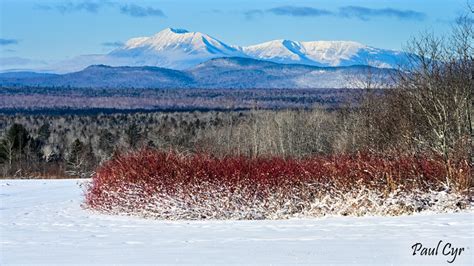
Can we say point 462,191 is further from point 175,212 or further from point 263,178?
point 175,212

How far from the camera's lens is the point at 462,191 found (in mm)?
14102

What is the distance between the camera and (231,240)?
37.2 ft

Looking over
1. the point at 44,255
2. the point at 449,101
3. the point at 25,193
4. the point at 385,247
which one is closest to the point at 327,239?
the point at 385,247

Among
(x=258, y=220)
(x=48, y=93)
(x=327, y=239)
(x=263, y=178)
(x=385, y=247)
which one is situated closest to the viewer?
(x=385, y=247)

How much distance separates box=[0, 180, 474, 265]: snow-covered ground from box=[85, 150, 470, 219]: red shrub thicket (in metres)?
0.63

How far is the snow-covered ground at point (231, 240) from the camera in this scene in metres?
9.61

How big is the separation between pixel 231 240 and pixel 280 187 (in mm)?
4129

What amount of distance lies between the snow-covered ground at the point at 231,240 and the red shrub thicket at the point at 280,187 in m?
0.63

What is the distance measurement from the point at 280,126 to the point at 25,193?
1350 inches
